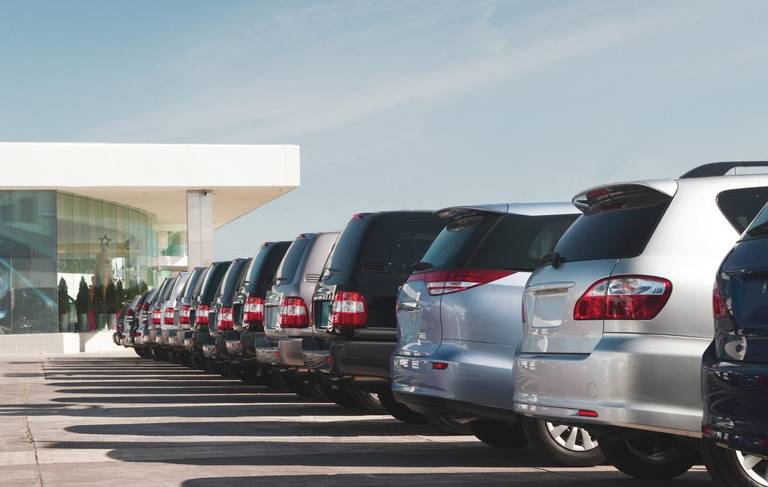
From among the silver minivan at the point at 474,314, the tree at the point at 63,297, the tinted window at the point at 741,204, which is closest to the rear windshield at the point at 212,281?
the silver minivan at the point at 474,314

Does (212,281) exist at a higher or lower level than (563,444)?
higher

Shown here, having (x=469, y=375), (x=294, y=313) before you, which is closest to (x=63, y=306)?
(x=294, y=313)

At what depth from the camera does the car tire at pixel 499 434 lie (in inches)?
404

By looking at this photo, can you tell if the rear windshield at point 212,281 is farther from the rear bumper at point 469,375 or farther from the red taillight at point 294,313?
the rear bumper at point 469,375

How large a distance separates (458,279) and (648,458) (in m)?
1.69

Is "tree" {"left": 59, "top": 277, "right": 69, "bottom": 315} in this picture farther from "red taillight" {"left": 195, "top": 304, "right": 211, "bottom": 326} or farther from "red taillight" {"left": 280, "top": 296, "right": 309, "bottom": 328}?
"red taillight" {"left": 280, "top": 296, "right": 309, "bottom": 328}

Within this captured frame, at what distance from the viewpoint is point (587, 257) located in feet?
24.5

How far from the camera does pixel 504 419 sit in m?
8.70

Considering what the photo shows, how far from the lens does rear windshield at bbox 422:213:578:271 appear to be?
916cm

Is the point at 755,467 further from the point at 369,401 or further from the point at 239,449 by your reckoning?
the point at 369,401

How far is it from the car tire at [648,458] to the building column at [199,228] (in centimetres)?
4040

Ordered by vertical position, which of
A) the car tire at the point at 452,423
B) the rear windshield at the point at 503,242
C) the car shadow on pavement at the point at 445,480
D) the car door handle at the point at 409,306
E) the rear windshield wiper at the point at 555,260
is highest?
the rear windshield at the point at 503,242

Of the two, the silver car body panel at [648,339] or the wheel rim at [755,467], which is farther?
the wheel rim at [755,467]

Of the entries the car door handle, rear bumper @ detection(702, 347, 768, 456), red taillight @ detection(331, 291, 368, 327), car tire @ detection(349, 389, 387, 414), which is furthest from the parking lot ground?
rear bumper @ detection(702, 347, 768, 456)
